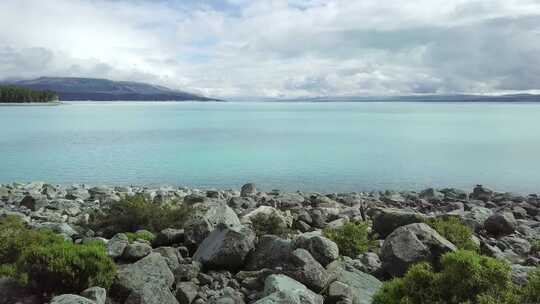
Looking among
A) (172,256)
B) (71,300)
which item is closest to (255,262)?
(172,256)

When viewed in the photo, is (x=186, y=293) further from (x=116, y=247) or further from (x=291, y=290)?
(x=116, y=247)

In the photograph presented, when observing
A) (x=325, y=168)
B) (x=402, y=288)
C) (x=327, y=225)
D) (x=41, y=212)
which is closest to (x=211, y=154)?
(x=325, y=168)

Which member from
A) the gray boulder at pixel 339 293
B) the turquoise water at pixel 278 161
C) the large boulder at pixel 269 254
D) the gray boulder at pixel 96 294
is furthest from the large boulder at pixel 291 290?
the turquoise water at pixel 278 161

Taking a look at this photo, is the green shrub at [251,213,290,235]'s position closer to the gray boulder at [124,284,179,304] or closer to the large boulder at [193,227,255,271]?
the large boulder at [193,227,255,271]

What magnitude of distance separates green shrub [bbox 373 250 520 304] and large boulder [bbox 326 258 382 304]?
120cm

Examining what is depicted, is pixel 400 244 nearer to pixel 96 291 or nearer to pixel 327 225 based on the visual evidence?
pixel 327 225

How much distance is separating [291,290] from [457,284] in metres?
2.86

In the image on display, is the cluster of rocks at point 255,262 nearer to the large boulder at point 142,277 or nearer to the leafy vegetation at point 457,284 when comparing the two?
the large boulder at point 142,277

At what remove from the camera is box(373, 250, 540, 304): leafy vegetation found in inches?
334

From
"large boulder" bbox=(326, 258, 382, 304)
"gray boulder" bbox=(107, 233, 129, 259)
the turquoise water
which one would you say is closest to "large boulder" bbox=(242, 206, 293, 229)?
"large boulder" bbox=(326, 258, 382, 304)

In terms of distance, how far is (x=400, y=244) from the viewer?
11.9m

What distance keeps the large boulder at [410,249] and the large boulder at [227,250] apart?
3257 millimetres

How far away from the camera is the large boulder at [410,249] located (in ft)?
37.7

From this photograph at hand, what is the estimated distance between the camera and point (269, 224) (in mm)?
15438
